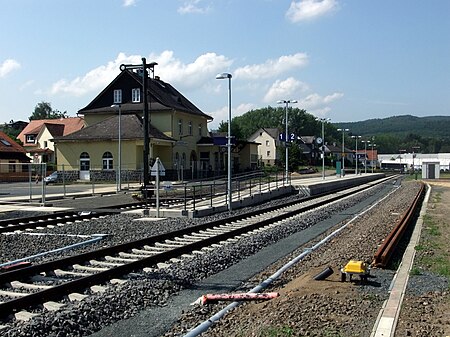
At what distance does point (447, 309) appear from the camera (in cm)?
757

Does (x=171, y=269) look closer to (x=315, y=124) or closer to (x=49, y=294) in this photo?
(x=49, y=294)

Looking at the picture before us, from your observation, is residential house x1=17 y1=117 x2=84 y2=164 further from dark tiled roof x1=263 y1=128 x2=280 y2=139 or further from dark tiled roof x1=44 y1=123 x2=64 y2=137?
dark tiled roof x1=263 y1=128 x2=280 y2=139

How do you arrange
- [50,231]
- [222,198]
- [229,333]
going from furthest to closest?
1. [222,198]
2. [50,231]
3. [229,333]

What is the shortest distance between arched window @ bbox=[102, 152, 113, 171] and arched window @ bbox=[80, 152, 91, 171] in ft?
A: 6.31

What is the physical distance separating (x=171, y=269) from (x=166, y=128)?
53.9 metres

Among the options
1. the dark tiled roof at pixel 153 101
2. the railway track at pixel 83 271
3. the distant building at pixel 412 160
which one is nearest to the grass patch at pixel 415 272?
the railway track at pixel 83 271

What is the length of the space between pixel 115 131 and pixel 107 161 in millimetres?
3257

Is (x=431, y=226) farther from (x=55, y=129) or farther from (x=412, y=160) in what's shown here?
(x=412, y=160)

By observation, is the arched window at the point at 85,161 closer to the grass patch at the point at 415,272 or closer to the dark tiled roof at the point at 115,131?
the dark tiled roof at the point at 115,131

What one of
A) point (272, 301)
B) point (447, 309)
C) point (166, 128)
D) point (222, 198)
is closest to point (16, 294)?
point (272, 301)

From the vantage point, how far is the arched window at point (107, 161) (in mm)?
59062

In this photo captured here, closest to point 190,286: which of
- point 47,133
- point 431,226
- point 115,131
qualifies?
point 431,226

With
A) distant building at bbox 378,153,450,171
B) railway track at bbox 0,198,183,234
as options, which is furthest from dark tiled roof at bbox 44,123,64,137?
distant building at bbox 378,153,450,171

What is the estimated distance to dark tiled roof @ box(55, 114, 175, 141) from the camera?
58375 millimetres
